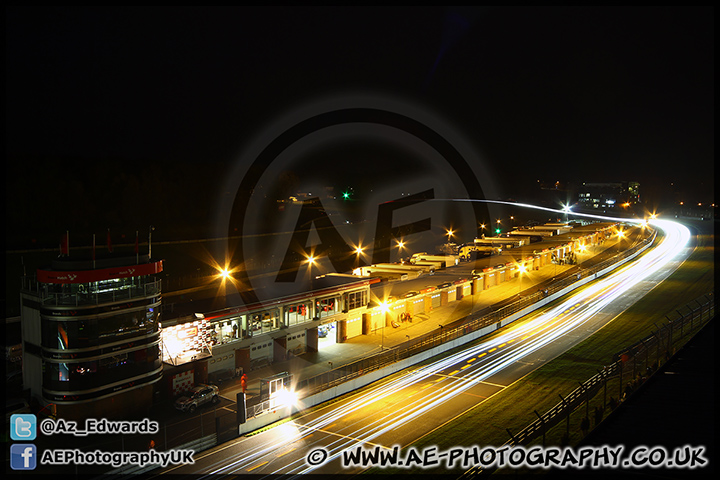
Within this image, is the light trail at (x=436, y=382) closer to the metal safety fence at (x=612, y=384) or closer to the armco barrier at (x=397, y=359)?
the armco barrier at (x=397, y=359)

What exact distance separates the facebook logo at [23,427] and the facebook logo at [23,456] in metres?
0.70

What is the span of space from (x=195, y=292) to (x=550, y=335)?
3480 cm

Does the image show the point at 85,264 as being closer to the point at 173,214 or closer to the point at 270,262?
the point at 270,262

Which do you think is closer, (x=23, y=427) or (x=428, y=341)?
(x=23, y=427)

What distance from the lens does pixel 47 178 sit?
281ft

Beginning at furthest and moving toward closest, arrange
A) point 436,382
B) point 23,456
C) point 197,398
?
point 436,382, point 197,398, point 23,456

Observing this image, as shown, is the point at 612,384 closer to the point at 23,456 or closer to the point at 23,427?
the point at 23,456

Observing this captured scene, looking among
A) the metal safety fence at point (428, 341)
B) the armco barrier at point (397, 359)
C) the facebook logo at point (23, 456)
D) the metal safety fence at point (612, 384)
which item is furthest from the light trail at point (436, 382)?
the facebook logo at point (23, 456)

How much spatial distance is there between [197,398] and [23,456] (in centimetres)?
625

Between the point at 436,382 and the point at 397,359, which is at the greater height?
the point at 397,359

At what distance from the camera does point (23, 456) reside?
1705cm

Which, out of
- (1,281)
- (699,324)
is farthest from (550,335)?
(1,281)

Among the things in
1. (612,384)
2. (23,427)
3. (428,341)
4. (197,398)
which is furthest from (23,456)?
(612,384)

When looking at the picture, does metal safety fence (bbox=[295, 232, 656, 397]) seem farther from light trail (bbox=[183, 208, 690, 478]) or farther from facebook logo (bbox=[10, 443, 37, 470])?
facebook logo (bbox=[10, 443, 37, 470])
